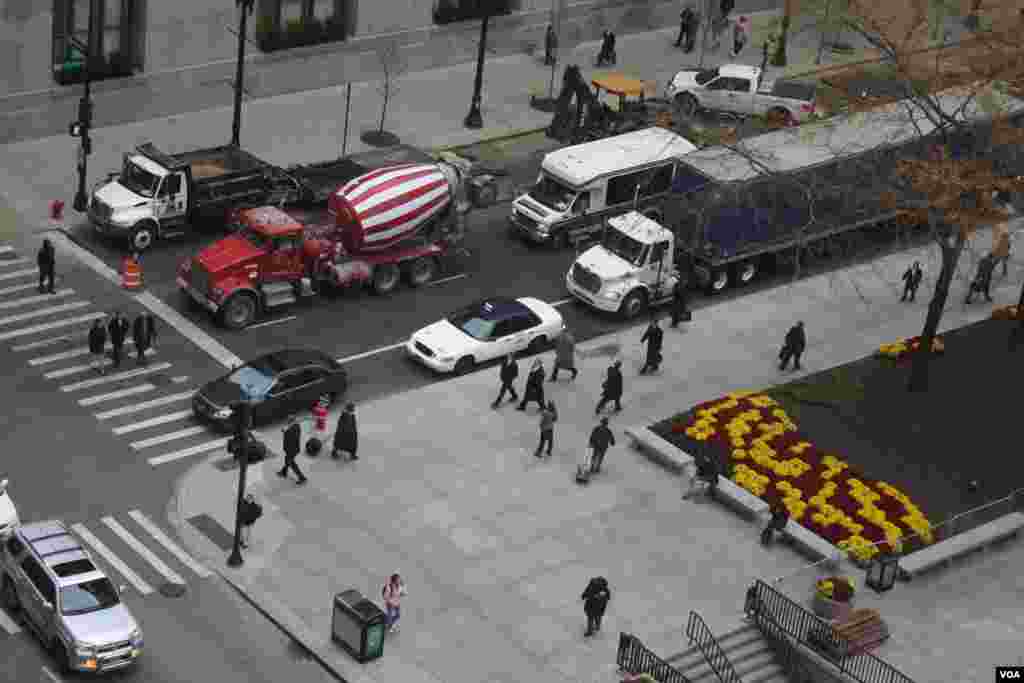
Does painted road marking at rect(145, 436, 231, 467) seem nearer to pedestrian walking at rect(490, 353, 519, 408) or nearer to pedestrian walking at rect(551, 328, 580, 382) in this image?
pedestrian walking at rect(490, 353, 519, 408)

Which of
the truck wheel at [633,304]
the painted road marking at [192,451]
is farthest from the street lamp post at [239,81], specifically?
the painted road marking at [192,451]

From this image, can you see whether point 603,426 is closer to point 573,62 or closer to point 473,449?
point 473,449

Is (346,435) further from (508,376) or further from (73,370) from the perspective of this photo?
(73,370)

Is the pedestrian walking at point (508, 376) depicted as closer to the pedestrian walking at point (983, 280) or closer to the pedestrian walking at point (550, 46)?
the pedestrian walking at point (983, 280)

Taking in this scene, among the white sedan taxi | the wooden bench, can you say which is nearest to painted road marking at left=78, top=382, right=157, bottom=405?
the white sedan taxi

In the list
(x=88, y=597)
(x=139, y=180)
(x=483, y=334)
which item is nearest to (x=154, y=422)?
(x=483, y=334)

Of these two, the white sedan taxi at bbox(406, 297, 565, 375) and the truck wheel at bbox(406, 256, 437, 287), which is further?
the truck wheel at bbox(406, 256, 437, 287)
